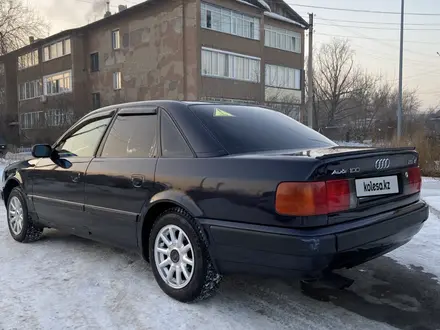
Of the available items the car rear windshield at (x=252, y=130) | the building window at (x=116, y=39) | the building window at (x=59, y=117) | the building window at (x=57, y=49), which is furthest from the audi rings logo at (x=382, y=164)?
the building window at (x=57, y=49)

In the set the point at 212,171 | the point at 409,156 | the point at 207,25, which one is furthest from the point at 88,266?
the point at 207,25

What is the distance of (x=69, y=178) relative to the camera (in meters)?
4.35

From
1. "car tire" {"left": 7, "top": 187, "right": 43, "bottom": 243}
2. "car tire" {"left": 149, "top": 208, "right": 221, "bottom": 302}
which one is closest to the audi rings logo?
"car tire" {"left": 149, "top": 208, "right": 221, "bottom": 302}

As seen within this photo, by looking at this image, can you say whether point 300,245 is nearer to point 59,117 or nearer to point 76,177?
point 76,177

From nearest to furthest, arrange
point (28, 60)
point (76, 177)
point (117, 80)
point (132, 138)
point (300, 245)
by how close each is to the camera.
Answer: point (300, 245)
point (132, 138)
point (76, 177)
point (117, 80)
point (28, 60)

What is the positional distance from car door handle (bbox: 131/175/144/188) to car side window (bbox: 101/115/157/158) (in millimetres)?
197

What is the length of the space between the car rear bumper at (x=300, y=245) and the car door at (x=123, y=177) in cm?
81

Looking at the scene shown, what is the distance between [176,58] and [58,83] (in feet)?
48.2

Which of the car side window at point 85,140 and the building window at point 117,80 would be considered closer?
the car side window at point 85,140

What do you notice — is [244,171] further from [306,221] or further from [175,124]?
[175,124]

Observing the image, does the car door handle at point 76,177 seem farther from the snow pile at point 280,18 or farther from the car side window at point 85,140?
the snow pile at point 280,18

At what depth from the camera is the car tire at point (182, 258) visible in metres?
3.12

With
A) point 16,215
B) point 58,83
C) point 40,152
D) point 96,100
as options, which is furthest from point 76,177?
point 58,83

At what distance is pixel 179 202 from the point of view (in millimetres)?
3193
